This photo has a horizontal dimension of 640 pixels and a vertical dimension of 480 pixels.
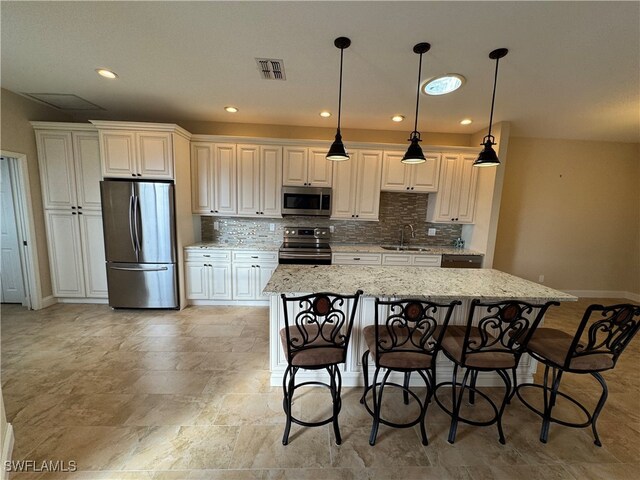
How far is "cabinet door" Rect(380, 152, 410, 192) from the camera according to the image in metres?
3.97

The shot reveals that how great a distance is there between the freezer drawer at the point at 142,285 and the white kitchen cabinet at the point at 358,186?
258cm

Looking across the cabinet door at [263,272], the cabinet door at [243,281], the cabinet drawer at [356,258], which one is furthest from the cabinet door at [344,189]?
the cabinet door at [243,281]

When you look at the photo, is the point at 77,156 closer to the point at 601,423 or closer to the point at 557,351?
the point at 557,351

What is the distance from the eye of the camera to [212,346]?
276 cm

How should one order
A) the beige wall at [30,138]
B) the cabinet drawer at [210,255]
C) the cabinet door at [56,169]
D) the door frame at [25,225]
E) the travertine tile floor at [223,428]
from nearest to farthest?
the travertine tile floor at [223,428] → the beige wall at [30,138] → the door frame at [25,225] → the cabinet door at [56,169] → the cabinet drawer at [210,255]

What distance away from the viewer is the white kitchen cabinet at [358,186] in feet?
13.0

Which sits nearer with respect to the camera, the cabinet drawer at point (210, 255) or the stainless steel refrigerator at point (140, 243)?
the stainless steel refrigerator at point (140, 243)

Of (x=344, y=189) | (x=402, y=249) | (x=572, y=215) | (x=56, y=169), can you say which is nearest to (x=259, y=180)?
(x=344, y=189)

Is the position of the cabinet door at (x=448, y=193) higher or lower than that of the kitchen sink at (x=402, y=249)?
higher

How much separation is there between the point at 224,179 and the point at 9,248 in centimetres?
303

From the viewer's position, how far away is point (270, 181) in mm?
3932

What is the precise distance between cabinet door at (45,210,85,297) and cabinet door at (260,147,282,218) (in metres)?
2.65

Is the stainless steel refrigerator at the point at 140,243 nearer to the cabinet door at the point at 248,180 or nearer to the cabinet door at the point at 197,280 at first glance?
the cabinet door at the point at 197,280

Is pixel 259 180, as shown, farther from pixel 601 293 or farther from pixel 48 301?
pixel 601 293
